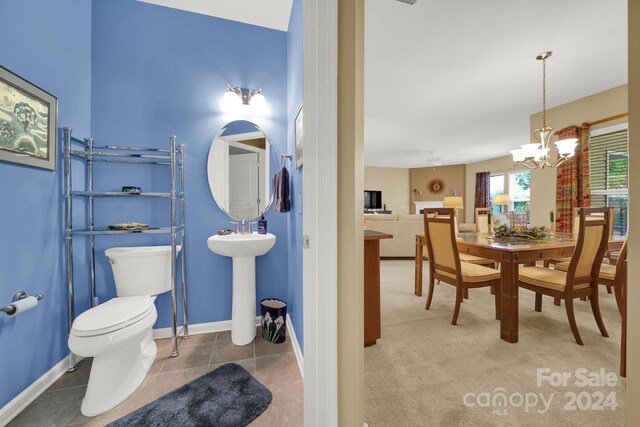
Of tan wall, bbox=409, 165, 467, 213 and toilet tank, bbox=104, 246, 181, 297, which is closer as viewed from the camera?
toilet tank, bbox=104, 246, 181, 297

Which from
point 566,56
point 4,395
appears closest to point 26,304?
point 4,395

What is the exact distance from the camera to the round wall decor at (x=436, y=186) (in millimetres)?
8914

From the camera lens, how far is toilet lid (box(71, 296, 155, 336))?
1.25 meters

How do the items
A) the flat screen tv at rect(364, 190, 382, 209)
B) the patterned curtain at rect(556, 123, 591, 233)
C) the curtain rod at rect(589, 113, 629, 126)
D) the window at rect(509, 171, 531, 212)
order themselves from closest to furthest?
the curtain rod at rect(589, 113, 629, 126) → the patterned curtain at rect(556, 123, 591, 233) → the window at rect(509, 171, 531, 212) → the flat screen tv at rect(364, 190, 382, 209)

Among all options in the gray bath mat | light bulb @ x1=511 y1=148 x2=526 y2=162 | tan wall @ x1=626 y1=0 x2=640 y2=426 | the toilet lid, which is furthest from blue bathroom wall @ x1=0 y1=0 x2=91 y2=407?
light bulb @ x1=511 y1=148 x2=526 y2=162

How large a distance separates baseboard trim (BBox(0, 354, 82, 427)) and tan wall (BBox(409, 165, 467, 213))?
9.57m

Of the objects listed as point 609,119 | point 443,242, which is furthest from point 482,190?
point 443,242

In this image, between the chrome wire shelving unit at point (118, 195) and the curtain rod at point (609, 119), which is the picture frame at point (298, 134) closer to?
the chrome wire shelving unit at point (118, 195)

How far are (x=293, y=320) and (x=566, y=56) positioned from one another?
385 centimetres

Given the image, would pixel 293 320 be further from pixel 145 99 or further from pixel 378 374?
pixel 145 99

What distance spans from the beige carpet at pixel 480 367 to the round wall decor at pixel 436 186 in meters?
6.78

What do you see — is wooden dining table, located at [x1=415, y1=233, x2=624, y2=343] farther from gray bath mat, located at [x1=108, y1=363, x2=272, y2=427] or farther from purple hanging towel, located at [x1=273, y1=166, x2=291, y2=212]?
gray bath mat, located at [x1=108, y1=363, x2=272, y2=427]

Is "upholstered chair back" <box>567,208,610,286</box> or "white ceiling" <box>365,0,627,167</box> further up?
"white ceiling" <box>365,0,627,167</box>

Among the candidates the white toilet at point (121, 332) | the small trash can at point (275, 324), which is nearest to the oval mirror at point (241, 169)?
the white toilet at point (121, 332)
